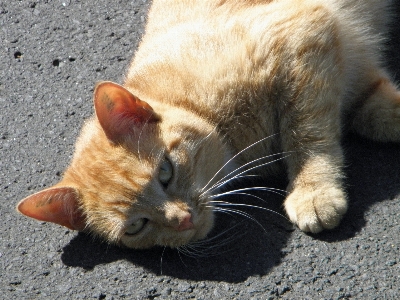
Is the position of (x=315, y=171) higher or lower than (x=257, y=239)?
higher

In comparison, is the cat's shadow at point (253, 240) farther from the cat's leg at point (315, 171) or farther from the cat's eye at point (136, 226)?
the cat's eye at point (136, 226)

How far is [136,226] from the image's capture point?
10.6 feet

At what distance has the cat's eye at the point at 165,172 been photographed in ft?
10.5

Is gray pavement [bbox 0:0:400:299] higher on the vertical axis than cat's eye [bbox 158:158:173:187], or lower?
lower

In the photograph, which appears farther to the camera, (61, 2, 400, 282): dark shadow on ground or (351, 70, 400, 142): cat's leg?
(351, 70, 400, 142): cat's leg

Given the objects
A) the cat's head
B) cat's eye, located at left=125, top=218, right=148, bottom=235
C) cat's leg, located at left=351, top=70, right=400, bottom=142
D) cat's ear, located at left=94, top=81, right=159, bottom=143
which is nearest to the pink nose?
the cat's head

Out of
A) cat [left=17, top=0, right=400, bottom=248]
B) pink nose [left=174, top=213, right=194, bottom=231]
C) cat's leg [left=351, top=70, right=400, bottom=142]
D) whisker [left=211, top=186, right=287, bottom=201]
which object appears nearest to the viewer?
pink nose [left=174, top=213, right=194, bottom=231]

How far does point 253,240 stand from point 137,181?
0.70 meters

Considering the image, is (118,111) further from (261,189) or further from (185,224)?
(261,189)

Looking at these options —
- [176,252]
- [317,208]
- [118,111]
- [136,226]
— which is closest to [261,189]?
[317,208]

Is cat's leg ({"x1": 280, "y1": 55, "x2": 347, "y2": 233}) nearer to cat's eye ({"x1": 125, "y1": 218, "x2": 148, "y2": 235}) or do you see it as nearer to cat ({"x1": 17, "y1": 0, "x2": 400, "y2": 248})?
cat ({"x1": 17, "y1": 0, "x2": 400, "y2": 248})

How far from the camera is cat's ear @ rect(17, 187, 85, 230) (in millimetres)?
3188

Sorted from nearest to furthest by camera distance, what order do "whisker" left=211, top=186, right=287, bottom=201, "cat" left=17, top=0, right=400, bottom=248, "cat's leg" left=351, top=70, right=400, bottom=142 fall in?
"cat" left=17, top=0, right=400, bottom=248, "whisker" left=211, top=186, right=287, bottom=201, "cat's leg" left=351, top=70, right=400, bottom=142

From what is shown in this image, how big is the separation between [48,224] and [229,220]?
110 centimetres
